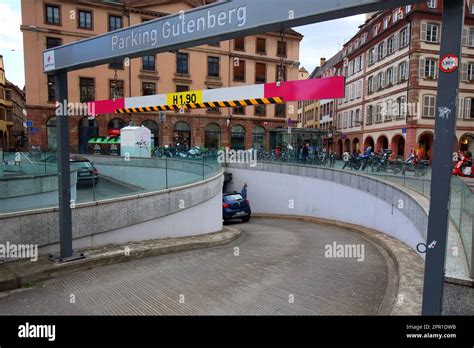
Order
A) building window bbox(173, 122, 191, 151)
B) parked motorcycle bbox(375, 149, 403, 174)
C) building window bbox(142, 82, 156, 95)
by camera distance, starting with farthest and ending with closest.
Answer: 1. building window bbox(173, 122, 191, 151)
2. building window bbox(142, 82, 156, 95)
3. parked motorcycle bbox(375, 149, 403, 174)

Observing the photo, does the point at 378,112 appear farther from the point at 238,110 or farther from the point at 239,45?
the point at 239,45

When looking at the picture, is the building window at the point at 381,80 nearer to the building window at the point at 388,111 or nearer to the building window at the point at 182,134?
the building window at the point at 388,111

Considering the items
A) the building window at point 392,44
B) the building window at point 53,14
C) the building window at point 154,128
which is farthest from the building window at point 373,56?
the building window at point 53,14

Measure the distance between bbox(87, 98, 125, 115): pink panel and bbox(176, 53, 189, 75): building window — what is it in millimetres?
32111

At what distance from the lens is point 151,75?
129ft

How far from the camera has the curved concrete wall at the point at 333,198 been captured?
9922 millimetres

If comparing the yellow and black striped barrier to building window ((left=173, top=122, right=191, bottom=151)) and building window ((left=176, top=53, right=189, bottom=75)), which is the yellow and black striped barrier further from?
building window ((left=176, top=53, right=189, bottom=75))

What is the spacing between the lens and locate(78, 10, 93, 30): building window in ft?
119

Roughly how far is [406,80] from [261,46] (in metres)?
19.3

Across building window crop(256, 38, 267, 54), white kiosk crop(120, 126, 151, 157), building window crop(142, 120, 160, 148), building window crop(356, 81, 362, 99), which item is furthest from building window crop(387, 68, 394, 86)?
building window crop(142, 120, 160, 148)

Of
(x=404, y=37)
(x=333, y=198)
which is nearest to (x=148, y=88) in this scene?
(x=404, y=37)

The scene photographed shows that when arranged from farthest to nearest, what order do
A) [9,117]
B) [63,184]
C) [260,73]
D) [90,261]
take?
1. [9,117]
2. [260,73]
3. [90,261]
4. [63,184]

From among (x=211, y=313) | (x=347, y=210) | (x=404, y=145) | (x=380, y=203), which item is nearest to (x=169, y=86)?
(x=404, y=145)
